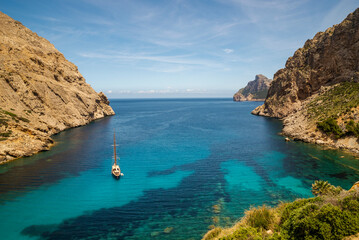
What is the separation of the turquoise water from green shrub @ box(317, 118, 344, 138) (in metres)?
6.06

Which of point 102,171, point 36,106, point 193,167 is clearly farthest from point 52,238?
point 36,106

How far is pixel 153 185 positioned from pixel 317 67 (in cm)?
8779

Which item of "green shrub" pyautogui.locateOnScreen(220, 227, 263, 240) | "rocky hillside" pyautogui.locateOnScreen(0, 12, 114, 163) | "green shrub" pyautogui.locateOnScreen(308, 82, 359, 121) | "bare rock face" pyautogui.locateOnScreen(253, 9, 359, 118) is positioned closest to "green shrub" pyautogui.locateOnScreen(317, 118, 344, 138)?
"green shrub" pyautogui.locateOnScreen(308, 82, 359, 121)

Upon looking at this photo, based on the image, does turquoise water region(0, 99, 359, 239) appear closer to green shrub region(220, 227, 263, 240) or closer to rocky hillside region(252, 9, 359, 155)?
rocky hillside region(252, 9, 359, 155)

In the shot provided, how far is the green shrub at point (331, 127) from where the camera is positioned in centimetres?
5212

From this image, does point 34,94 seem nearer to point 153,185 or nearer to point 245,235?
point 153,185

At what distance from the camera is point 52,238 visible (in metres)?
20.5

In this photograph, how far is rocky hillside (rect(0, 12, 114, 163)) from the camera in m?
49.3

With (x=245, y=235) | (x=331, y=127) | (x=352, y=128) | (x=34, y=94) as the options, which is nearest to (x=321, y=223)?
(x=245, y=235)

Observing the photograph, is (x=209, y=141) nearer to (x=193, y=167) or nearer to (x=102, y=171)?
(x=193, y=167)

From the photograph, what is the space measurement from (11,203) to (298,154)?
51.5m

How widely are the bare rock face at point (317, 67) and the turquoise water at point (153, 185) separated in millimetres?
43014

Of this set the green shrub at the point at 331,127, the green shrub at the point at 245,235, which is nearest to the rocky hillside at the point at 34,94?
the green shrub at the point at 245,235

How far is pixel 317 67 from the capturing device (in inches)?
3499
